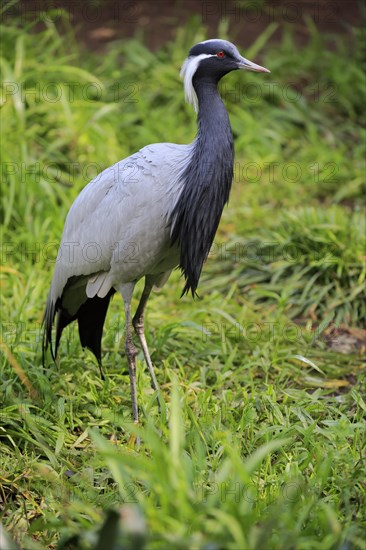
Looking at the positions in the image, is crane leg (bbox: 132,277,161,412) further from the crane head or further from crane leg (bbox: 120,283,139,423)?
the crane head

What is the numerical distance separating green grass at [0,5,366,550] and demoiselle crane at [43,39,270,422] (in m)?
0.46

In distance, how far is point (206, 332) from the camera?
16.3 feet

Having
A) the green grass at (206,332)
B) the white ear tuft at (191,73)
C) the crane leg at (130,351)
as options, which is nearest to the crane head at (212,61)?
the white ear tuft at (191,73)

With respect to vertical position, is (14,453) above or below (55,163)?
below

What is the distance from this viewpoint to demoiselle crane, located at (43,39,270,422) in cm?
400

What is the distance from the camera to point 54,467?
3822 millimetres

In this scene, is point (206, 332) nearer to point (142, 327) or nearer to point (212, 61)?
point (142, 327)

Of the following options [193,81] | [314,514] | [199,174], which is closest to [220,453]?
[314,514]

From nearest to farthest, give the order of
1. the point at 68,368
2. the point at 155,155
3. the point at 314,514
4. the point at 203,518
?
the point at 203,518 → the point at 314,514 → the point at 155,155 → the point at 68,368

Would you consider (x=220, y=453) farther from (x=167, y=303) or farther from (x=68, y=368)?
(x=167, y=303)

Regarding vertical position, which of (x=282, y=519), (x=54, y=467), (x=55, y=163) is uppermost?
(x=55, y=163)

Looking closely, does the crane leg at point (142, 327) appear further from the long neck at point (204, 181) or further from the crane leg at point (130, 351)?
the long neck at point (204, 181)

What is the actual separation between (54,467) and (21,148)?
290cm

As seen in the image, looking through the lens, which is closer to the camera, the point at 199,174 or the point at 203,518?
the point at 203,518
